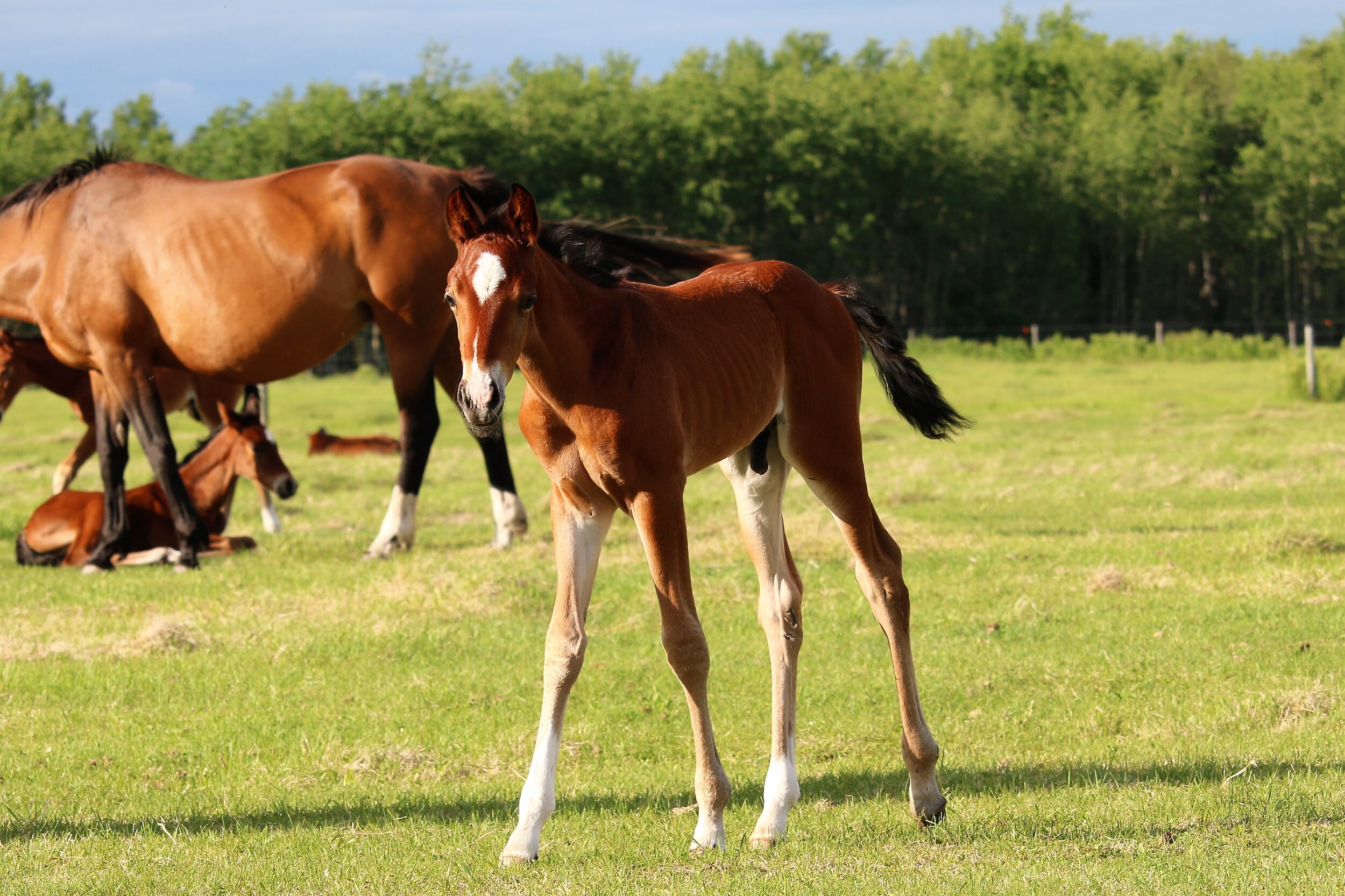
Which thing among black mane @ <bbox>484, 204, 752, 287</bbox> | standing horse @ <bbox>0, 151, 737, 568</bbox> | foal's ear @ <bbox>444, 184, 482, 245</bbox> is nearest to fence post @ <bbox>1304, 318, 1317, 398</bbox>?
black mane @ <bbox>484, 204, 752, 287</bbox>

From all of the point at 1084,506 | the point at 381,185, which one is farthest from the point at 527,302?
the point at 1084,506

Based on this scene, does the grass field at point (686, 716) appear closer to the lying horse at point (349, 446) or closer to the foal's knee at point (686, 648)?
the foal's knee at point (686, 648)

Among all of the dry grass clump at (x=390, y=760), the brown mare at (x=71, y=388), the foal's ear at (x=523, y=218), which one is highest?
the foal's ear at (x=523, y=218)

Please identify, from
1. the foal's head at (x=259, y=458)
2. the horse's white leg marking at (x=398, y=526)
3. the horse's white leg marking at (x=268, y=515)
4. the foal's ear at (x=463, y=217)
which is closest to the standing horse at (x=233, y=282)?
the horse's white leg marking at (x=398, y=526)

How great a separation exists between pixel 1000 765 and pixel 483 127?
1528 inches

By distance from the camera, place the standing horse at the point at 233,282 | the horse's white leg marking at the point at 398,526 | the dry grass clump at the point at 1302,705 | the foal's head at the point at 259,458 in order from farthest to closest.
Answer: the foal's head at the point at 259,458
the horse's white leg marking at the point at 398,526
the standing horse at the point at 233,282
the dry grass clump at the point at 1302,705

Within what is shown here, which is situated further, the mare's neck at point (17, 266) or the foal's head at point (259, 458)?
the foal's head at point (259, 458)

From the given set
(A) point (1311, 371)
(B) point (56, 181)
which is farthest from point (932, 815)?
(A) point (1311, 371)

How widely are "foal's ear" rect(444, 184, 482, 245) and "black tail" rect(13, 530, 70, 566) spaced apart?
7806mm

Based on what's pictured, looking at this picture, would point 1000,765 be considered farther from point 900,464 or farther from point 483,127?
point 483,127

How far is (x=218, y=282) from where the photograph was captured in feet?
31.6

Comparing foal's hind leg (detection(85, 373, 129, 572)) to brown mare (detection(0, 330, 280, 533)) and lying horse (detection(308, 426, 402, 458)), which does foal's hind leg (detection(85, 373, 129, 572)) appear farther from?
lying horse (detection(308, 426, 402, 458))

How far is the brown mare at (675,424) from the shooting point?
394cm

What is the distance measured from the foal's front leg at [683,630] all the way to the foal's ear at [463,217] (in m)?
0.96
